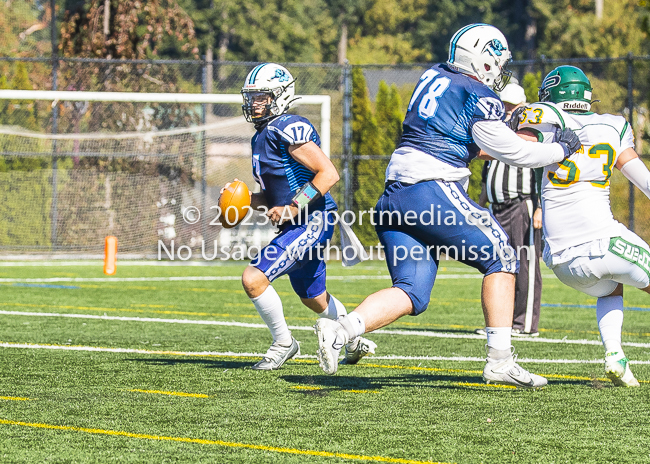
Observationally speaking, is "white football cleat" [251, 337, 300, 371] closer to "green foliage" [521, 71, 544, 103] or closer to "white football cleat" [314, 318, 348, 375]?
"white football cleat" [314, 318, 348, 375]

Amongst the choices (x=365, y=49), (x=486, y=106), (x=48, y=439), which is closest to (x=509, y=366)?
(x=486, y=106)

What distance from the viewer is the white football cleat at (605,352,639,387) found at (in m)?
5.53

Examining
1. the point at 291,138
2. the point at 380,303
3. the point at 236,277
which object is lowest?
the point at 236,277

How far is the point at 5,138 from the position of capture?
731 inches

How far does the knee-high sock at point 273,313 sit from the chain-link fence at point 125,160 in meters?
12.1

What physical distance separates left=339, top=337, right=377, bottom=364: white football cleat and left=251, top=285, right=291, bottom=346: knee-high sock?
17.9 inches

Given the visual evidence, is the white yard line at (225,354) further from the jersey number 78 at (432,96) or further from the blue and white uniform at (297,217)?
the jersey number 78 at (432,96)

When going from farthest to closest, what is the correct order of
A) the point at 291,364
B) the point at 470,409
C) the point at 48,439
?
the point at 291,364 < the point at 470,409 < the point at 48,439

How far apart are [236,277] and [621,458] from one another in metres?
11.5

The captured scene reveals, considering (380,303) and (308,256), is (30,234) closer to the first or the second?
(308,256)

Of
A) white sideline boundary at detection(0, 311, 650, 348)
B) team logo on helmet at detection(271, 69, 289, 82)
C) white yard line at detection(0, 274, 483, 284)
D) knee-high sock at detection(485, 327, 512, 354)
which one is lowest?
white yard line at detection(0, 274, 483, 284)

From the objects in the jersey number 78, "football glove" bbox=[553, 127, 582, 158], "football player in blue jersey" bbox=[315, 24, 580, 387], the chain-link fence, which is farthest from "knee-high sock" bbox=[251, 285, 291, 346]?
the chain-link fence

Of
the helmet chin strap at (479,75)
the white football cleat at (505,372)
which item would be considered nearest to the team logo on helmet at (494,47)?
the helmet chin strap at (479,75)

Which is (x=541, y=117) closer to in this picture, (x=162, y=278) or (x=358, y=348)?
(x=358, y=348)
